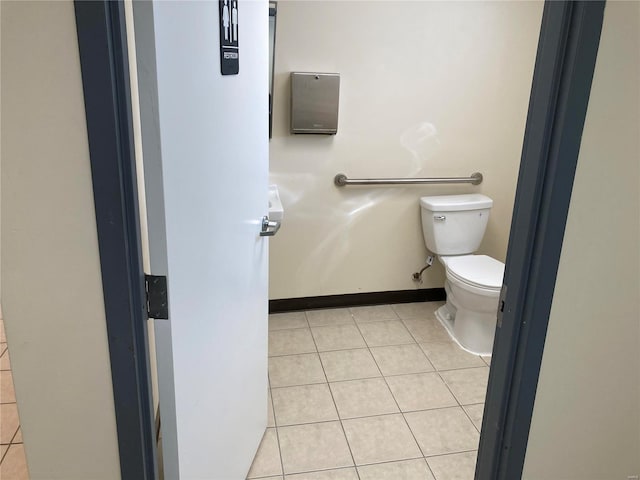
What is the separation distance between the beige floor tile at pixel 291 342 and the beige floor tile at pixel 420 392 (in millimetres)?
489

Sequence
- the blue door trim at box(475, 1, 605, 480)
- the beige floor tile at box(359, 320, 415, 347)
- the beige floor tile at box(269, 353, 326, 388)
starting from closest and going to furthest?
1. the blue door trim at box(475, 1, 605, 480)
2. the beige floor tile at box(269, 353, 326, 388)
3. the beige floor tile at box(359, 320, 415, 347)

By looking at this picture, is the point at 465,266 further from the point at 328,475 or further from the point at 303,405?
the point at 328,475

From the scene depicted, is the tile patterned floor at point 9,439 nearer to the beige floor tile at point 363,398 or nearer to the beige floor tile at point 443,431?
the beige floor tile at point 363,398

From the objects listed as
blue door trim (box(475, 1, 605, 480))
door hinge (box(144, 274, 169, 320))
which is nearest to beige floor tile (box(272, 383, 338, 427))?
blue door trim (box(475, 1, 605, 480))

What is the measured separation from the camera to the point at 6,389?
2.21 m

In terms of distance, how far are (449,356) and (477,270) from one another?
47 cm

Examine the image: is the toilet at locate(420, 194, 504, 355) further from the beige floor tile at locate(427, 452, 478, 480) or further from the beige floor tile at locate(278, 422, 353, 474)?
the beige floor tile at locate(278, 422, 353, 474)

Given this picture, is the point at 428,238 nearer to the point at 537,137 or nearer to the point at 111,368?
the point at 537,137

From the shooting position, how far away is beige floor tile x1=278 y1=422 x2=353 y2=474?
6.16 ft

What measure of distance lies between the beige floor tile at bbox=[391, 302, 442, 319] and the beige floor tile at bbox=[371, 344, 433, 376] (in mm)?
361

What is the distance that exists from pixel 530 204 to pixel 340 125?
179 cm

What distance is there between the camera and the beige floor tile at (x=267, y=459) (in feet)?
6.00

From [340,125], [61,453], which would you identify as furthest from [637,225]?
[340,125]

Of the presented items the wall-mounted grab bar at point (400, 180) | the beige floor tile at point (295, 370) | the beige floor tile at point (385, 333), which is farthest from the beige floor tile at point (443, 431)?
the wall-mounted grab bar at point (400, 180)
